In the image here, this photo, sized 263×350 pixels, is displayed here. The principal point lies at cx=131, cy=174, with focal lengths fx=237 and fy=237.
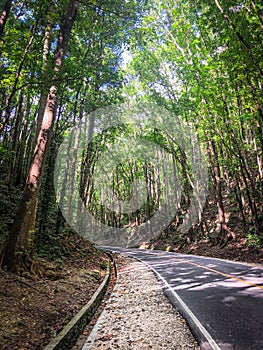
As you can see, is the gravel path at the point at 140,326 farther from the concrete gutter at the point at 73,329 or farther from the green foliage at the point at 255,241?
the green foliage at the point at 255,241

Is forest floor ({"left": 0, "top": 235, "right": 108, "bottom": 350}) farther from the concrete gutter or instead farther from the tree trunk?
the tree trunk

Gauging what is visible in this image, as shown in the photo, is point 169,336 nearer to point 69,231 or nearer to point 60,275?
point 60,275

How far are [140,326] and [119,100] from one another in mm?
12411

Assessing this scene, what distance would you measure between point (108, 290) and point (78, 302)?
2.09 meters

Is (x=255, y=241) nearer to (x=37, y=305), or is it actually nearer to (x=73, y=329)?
(x=73, y=329)

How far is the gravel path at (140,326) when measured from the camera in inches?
150

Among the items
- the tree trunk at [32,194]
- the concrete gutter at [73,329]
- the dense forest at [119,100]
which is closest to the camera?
the concrete gutter at [73,329]

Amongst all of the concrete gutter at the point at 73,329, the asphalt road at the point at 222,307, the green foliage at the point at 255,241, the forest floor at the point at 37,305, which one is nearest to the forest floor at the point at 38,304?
the forest floor at the point at 37,305

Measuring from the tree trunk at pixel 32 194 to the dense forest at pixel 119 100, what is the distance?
3 centimetres

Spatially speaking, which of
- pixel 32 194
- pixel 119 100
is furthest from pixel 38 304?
pixel 119 100

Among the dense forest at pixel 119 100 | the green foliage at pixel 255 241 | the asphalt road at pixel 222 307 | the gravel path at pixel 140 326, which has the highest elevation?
the dense forest at pixel 119 100

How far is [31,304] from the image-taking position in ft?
16.4

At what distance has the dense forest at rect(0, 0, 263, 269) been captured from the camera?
7195 mm

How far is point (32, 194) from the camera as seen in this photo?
270 inches
